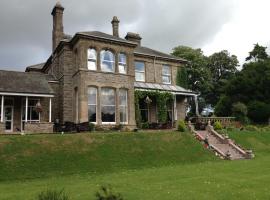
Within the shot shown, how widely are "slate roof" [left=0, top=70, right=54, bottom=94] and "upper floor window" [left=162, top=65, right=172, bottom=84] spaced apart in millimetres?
12017

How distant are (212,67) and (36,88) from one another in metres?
46.3

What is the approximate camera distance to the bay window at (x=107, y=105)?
29.0 m

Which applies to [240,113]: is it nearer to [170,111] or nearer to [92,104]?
[170,111]

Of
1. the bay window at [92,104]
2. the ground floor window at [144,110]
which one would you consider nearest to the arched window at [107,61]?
the bay window at [92,104]

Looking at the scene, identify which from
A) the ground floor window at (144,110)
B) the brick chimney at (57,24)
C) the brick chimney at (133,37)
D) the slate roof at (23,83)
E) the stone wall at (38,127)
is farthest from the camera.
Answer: the brick chimney at (133,37)

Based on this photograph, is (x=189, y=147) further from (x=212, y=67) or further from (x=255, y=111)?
(x=212, y=67)

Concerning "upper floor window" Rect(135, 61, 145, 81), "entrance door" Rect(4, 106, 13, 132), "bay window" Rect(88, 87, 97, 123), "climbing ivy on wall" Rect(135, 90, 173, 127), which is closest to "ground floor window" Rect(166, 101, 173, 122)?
"climbing ivy on wall" Rect(135, 90, 173, 127)

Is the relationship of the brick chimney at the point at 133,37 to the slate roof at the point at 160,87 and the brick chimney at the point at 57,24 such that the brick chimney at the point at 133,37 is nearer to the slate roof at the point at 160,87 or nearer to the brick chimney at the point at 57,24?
the slate roof at the point at 160,87

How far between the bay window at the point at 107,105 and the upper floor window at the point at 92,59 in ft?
6.67

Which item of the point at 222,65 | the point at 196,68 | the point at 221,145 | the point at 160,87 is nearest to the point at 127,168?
the point at 221,145

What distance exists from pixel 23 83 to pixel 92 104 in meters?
5.75

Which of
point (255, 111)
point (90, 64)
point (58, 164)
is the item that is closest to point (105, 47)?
point (90, 64)

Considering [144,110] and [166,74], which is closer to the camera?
[144,110]

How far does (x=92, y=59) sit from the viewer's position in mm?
28984
